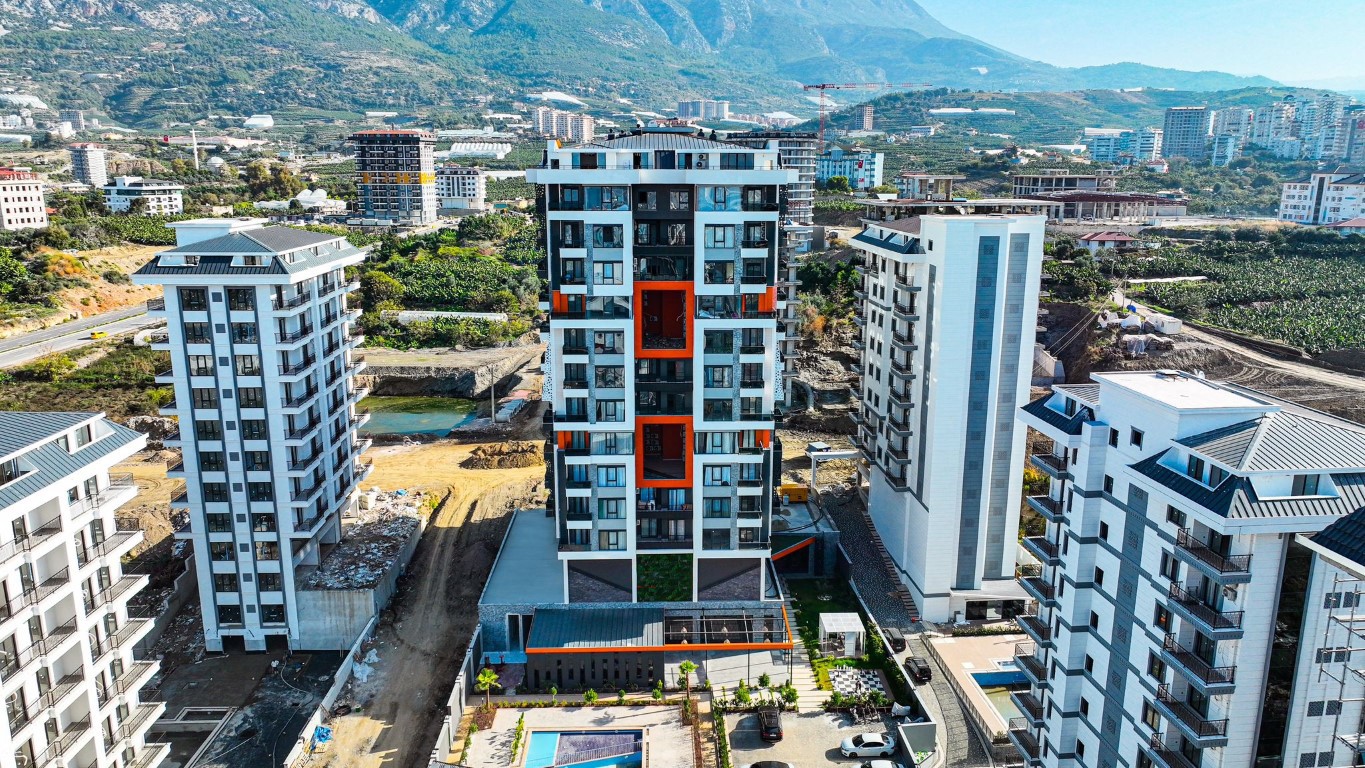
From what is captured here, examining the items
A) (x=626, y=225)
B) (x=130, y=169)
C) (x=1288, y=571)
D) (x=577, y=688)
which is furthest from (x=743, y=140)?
(x=130, y=169)

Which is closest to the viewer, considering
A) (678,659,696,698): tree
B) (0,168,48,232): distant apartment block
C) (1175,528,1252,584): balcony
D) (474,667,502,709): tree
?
(1175,528,1252,584): balcony

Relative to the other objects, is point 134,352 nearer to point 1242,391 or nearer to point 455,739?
point 455,739

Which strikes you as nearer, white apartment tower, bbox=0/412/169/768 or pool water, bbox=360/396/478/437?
white apartment tower, bbox=0/412/169/768

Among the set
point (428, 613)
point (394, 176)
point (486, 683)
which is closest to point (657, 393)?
point (486, 683)

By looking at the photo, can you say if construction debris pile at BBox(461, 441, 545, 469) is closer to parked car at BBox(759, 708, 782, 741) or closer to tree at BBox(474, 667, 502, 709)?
tree at BBox(474, 667, 502, 709)

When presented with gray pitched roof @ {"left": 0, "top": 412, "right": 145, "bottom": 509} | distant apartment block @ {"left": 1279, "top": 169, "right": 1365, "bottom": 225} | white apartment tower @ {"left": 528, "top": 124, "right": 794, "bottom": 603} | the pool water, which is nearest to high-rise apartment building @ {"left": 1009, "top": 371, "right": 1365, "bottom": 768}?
white apartment tower @ {"left": 528, "top": 124, "right": 794, "bottom": 603}

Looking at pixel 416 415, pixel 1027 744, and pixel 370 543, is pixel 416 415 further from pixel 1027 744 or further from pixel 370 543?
pixel 1027 744

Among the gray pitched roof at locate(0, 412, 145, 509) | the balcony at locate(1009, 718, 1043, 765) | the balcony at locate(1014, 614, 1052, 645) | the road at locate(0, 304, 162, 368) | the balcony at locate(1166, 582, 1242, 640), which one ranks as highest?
the gray pitched roof at locate(0, 412, 145, 509)
